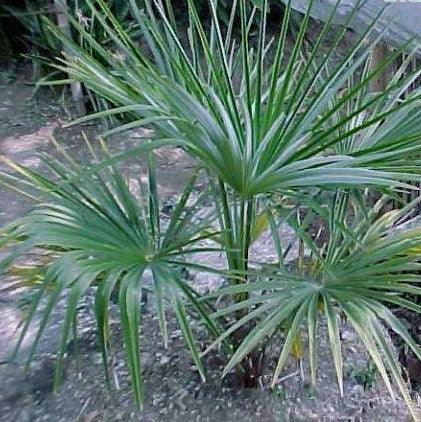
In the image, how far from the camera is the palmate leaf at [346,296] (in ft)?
6.27

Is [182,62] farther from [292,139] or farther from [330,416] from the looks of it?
[330,416]

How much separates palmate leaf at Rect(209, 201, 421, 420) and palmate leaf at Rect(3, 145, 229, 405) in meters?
0.15

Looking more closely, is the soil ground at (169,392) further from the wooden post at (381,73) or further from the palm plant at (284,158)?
the wooden post at (381,73)

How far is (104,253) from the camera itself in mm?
2104

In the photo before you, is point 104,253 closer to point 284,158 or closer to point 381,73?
point 284,158

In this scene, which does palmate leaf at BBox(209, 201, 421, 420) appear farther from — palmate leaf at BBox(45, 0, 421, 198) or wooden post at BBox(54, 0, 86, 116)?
wooden post at BBox(54, 0, 86, 116)

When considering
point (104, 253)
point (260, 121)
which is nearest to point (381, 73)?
point (260, 121)

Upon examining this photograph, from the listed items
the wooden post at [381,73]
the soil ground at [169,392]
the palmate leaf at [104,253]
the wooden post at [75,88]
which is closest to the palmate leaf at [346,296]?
the palmate leaf at [104,253]

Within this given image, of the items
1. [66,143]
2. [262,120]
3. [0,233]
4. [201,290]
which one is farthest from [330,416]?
[66,143]

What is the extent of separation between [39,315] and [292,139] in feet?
4.54

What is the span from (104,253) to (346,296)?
2.09ft

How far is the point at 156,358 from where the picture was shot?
2.70 metres

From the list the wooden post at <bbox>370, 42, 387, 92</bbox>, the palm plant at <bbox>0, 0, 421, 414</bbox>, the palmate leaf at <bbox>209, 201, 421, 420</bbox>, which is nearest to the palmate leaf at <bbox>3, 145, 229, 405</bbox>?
the palm plant at <bbox>0, 0, 421, 414</bbox>

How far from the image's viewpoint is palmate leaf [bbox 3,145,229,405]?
1938 millimetres
